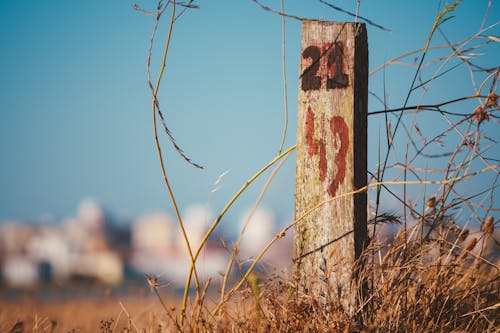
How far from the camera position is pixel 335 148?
209cm

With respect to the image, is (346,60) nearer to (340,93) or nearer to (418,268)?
(340,93)

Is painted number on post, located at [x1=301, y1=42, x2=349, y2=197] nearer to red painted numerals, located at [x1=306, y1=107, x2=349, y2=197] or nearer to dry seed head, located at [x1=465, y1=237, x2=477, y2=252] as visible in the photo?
red painted numerals, located at [x1=306, y1=107, x2=349, y2=197]

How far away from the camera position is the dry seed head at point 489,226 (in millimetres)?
2453

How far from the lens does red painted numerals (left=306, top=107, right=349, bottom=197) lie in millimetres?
2070

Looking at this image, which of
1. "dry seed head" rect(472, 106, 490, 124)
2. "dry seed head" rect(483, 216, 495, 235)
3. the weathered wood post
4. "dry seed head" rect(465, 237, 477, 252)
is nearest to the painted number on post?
the weathered wood post

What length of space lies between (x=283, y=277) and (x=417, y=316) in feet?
1.97

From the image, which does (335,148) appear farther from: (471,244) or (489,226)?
(489,226)

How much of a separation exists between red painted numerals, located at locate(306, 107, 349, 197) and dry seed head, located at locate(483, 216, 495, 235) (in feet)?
3.11

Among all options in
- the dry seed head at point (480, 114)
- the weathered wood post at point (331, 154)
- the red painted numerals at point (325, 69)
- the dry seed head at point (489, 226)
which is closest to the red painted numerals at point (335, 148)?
the weathered wood post at point (331, 154)

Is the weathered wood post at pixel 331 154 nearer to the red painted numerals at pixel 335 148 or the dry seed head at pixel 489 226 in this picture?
the red painted numerals at pixel 335 148

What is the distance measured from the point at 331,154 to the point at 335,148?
32 millimetres

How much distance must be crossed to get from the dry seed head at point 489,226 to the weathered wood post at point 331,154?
80 cm

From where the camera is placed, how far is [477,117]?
2258 millimetres

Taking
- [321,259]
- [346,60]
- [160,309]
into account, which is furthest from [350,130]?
[160,309]
